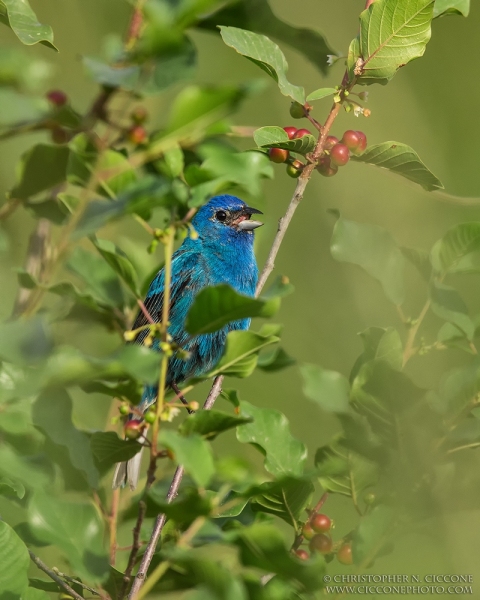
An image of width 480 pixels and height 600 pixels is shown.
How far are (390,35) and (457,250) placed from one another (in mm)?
633

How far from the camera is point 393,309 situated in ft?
12.8

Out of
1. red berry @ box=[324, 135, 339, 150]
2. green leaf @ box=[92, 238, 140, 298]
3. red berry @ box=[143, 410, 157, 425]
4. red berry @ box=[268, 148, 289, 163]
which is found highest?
green leaf @ box=[92, 238, 140, 298]

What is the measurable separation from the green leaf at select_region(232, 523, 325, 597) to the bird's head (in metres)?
2.86

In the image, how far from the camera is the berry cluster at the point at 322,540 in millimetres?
1988

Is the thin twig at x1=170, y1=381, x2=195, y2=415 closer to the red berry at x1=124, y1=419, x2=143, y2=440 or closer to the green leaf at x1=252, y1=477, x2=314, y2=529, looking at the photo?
the red berry at x1=124, y1=419, x2=143, y2=440

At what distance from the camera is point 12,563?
59.0 inches

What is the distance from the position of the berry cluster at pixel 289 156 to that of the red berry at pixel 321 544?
1.14m

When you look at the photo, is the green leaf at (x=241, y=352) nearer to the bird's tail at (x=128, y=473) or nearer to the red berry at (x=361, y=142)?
the red berry at (x=361, y=142)

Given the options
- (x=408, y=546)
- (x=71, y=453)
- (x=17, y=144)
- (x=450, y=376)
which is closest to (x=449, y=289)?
(x=450, y=376)

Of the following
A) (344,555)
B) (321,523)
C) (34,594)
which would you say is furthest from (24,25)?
(344,555)

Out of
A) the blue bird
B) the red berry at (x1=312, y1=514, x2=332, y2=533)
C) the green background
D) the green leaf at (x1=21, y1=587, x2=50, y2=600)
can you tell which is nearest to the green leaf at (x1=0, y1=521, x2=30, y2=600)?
the green leaf at (x1=21, y1=587, x2=50, y2=600)

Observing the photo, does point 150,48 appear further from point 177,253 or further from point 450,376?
point 177,253

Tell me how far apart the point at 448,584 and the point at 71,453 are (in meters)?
1.59

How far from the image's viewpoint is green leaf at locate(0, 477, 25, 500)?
167 centimetres
